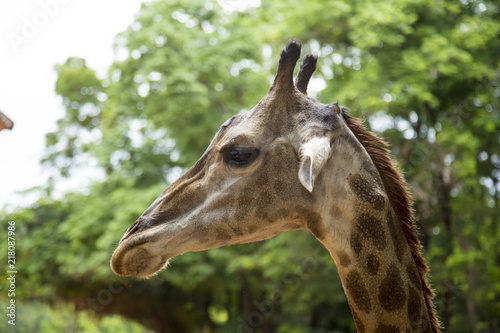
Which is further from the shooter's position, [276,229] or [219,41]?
[219,41]

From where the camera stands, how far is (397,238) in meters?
2.32

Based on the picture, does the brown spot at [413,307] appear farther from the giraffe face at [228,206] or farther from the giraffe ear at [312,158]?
the giraffe ear at [312,158]

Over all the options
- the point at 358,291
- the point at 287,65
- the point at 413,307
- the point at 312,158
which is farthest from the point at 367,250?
the point at 287,65

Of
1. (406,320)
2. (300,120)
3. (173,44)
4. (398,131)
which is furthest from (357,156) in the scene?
(173,44)

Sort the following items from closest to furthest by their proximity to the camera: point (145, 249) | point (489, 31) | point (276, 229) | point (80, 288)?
point (145, 249) < point (276, 229) < point (489, 31) < point (80, 288)

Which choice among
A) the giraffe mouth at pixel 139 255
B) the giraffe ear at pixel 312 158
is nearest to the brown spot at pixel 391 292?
the giraffe ear at pixel 312 158

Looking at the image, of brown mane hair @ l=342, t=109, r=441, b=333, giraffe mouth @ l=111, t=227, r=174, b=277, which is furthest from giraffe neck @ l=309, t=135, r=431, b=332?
giraffe mouth @ l=111, t=227, r=174, b=277

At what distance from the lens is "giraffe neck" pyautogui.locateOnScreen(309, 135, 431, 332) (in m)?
2.20

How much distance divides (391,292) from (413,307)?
15 centimetres

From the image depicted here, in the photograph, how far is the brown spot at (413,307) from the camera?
224cm

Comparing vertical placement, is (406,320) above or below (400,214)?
below

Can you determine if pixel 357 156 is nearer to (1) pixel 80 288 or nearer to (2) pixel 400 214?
(2) pixel 400 214

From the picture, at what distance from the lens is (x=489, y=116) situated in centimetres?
1021

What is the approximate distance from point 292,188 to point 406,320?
0.79 m
